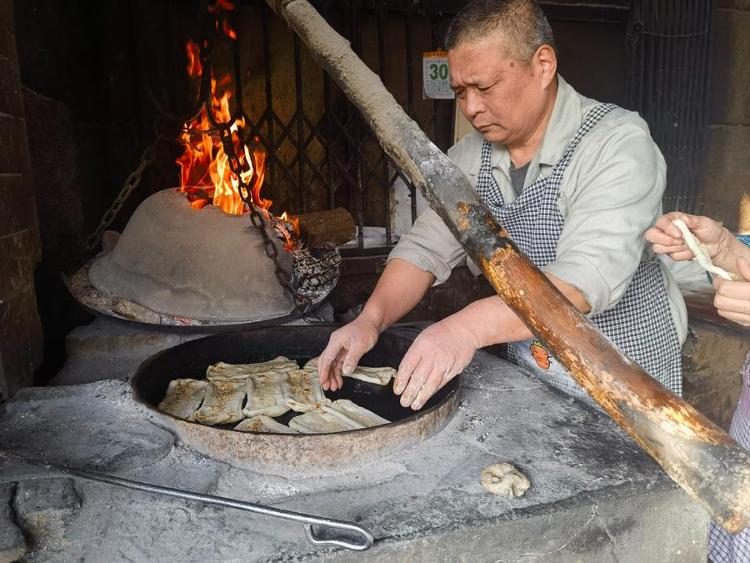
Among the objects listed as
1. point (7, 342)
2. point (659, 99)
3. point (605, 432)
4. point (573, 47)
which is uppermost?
point (573, 47)

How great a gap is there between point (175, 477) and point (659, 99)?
5.35 m

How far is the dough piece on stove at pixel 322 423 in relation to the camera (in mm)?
2346

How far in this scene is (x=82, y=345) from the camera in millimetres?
3303

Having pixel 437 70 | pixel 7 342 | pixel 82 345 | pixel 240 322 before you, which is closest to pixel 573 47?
pixel 437 70

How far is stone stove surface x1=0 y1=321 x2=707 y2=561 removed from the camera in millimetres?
1690

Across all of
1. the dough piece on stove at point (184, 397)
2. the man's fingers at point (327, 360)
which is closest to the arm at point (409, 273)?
the man's fingers at point (327, 360)

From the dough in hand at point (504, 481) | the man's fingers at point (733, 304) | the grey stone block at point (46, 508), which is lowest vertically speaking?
the dough in hand at point (504, 481)

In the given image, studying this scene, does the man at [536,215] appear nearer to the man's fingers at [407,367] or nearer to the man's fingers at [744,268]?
the man's fingers at [407,367]

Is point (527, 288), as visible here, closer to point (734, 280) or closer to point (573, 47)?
point (734, 280)

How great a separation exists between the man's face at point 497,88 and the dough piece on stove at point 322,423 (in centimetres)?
132

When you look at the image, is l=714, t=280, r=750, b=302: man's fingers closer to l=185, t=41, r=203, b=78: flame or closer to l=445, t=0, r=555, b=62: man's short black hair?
l=445, t=0, r=555, b=62: man's short black hair

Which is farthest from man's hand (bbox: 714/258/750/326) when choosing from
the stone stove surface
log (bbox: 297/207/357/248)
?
log (bbox: 297/207/357/248)

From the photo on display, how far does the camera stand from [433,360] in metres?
2.07

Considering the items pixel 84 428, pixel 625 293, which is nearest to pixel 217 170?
pixel 84 428
